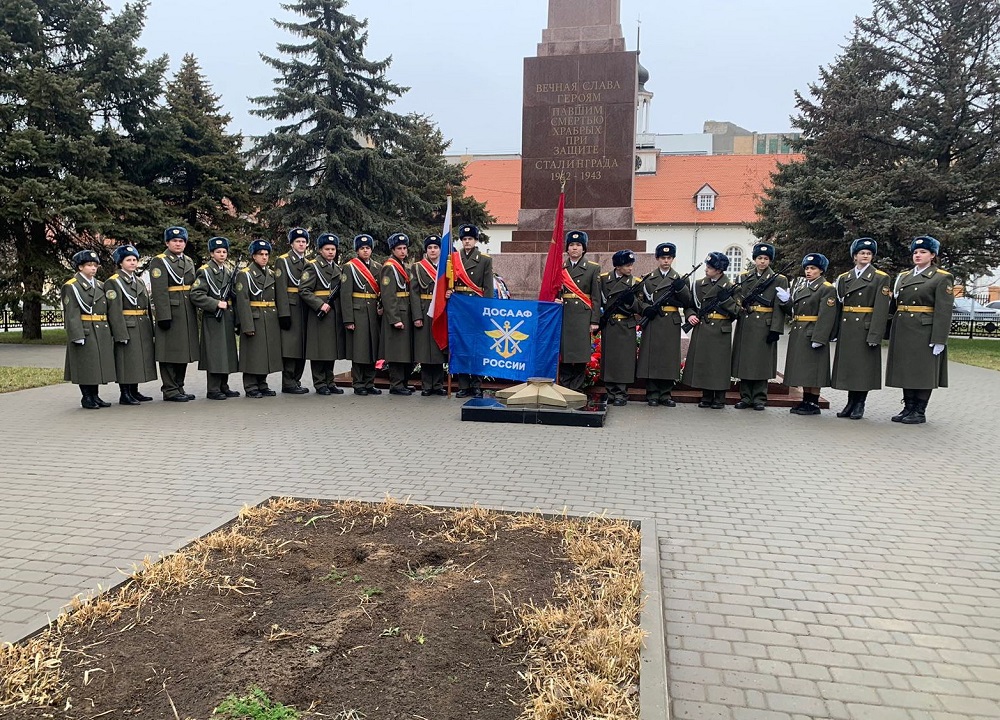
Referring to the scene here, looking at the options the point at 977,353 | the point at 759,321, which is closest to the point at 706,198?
the point at 977,353

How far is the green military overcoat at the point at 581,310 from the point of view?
28.4ft

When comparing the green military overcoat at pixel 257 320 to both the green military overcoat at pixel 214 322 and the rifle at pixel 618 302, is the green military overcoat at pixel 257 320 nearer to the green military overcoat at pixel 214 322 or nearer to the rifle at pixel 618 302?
the green military overcoat at pixel 214 322

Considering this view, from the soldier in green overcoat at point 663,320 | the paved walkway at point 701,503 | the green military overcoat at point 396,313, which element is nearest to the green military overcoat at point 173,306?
the paved walkway at point 701,503

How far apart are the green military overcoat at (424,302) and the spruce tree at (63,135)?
11.4 m

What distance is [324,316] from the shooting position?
938 cm

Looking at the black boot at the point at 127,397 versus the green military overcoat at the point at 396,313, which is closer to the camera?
the black boot at the point at 127,397

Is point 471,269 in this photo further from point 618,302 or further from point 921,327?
point 921,327

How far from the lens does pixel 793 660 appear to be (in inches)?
111

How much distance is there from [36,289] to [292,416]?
43.6ft

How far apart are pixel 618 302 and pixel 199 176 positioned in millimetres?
16481

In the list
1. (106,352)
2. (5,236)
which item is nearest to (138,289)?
(106,352)

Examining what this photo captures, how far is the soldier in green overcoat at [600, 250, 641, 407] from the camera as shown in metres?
8.68

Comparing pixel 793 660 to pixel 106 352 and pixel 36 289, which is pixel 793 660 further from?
pixel 36 289

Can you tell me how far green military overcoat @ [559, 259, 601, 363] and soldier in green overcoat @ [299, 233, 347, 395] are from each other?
3.07 metres
